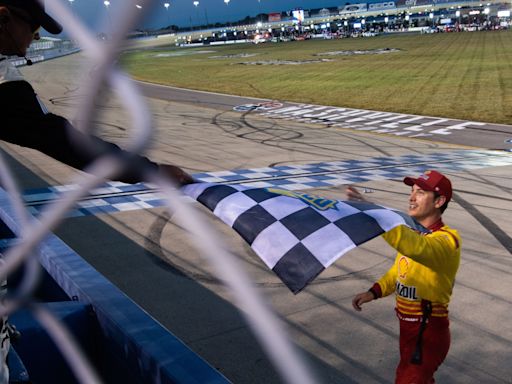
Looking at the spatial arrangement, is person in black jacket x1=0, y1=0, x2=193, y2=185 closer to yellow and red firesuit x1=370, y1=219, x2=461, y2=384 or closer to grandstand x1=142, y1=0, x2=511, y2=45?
yellow and red firesuit x1=370, y1=219, x2=461, y2=384

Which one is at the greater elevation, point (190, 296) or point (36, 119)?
point (36, 119)

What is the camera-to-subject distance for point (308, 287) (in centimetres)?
505

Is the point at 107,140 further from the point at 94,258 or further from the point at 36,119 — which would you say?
the point at 94,258

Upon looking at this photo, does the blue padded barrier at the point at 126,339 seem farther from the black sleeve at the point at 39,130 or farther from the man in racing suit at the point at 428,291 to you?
the black sleeve at the point at 39,130

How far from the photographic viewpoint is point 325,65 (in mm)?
35875

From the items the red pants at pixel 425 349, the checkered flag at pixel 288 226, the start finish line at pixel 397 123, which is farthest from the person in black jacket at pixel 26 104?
the start finish line at pixel 397 123

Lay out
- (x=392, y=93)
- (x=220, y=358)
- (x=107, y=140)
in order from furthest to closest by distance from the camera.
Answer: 1. (x=392, y=93)
2. (x=220, y=358)
3. (x=107, y=140)

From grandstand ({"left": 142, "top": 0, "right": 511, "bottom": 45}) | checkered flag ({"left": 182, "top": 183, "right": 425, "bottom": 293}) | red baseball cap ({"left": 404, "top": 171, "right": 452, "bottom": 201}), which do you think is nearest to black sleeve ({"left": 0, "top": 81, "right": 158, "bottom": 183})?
checkered flag ({"left": 182, "top": 183, "right": 425, "bottom": 293})

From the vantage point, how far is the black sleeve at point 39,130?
0.87 metres

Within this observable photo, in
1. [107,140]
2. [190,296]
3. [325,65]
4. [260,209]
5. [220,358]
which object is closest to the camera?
[107,140]

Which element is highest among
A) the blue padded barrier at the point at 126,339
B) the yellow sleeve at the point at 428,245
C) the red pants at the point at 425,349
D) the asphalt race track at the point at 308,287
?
the yellow sleeve at the point at 428,245

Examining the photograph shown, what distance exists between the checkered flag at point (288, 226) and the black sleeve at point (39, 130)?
0.26 metres

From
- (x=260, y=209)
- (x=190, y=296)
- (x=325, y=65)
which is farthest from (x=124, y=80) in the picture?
(x=325, y=65)

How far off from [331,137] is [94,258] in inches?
357
